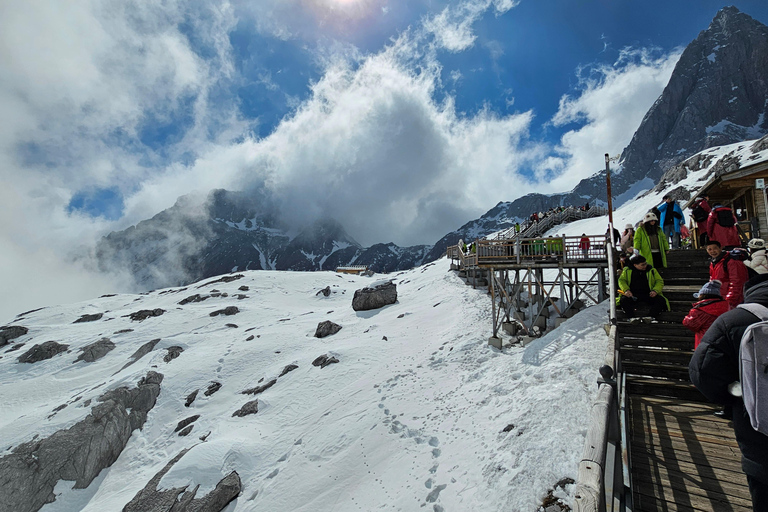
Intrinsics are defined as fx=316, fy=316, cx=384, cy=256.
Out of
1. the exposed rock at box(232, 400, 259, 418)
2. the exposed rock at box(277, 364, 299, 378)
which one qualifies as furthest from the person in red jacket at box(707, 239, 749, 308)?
the exposed rock at box(277, 364, 299, 378)

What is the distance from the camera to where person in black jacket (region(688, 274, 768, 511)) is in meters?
2.29

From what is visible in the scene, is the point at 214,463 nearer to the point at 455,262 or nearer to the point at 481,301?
the point at 481,301

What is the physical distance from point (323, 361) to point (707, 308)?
48.8 feet

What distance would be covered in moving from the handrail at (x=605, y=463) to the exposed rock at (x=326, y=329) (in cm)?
1911

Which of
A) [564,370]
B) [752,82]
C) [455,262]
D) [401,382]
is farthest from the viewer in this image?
[752,82]

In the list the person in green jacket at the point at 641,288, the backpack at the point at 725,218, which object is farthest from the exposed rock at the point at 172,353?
the backpack at the point at 725,218

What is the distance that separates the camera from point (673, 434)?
4.45 m

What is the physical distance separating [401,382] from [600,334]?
721cm

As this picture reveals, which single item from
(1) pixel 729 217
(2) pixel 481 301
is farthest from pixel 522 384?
(2) pixel 481 301

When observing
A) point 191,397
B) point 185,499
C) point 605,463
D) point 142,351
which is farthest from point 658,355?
point 142,351

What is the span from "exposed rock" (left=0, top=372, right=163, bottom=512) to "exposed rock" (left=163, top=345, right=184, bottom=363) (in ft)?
16.0

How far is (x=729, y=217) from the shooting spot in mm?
8383

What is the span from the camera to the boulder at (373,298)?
2606 cm

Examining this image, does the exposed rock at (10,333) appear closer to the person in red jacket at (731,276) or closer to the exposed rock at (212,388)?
→ the exposed rock at (212,388)
